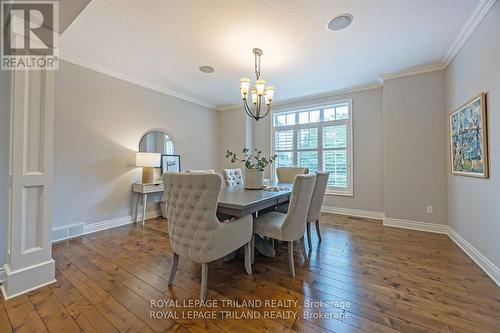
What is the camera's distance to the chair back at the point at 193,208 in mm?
1565

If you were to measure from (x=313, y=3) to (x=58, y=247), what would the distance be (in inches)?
161

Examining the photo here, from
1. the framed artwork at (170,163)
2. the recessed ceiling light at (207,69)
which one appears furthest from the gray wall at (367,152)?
the framed artwork at (170,163)

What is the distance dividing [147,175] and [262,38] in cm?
293

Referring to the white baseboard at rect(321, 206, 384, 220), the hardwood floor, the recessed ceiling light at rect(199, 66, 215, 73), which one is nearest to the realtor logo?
the recessed ceiling light at rect(199, 66, 215, 73)

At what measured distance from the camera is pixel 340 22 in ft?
7.44

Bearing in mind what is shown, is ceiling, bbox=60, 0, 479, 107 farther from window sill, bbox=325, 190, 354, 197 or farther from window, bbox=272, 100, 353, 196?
window sill, bbox=325, 190, 354, 197

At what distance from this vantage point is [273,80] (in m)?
3.92

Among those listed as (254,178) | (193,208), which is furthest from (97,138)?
(193,208)

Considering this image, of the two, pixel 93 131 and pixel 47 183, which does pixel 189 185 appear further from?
pixel 93 131

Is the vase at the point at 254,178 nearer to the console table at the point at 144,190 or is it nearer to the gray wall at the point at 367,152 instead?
the console table at the point at 144,190

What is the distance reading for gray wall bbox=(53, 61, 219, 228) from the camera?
3.00 metres

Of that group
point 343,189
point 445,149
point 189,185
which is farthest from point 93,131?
point 445,149

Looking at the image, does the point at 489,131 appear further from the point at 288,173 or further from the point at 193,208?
the point at 193,208

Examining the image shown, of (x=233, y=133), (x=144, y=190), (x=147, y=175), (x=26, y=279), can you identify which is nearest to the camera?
(x=26, y=279)
